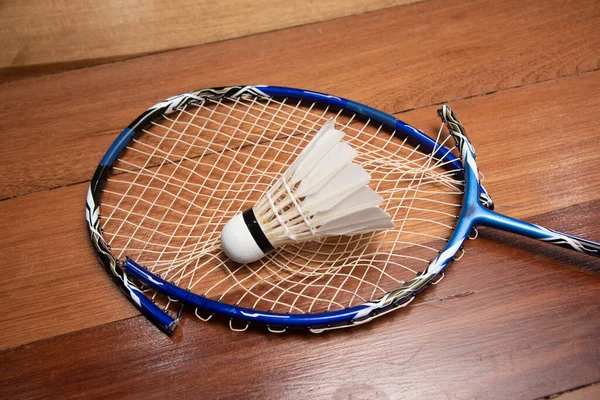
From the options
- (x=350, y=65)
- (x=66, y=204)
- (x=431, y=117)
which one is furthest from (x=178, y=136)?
(x=431, y=117)

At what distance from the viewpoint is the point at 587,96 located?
3.43 ft

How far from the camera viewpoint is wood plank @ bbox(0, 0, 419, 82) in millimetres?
1150

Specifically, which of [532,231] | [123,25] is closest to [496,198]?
[532,231]

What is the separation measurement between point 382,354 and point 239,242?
0.85 ft

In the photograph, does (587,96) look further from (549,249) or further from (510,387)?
(510,387)

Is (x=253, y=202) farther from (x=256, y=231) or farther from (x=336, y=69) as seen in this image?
(x=336, y=69)

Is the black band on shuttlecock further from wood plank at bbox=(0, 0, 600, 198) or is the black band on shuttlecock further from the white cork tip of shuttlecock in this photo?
wood plank at bbox=(0, 0, 600, 198)

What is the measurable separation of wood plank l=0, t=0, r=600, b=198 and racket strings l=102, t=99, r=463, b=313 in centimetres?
8

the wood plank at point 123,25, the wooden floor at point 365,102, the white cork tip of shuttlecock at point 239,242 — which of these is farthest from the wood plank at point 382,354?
the wood plank at point 123,25

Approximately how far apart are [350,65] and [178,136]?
0.36 metres

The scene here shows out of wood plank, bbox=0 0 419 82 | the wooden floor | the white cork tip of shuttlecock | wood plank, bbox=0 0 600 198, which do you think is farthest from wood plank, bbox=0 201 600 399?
wood plank, bbox=0 0 419 82

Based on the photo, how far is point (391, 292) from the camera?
0.78 metres

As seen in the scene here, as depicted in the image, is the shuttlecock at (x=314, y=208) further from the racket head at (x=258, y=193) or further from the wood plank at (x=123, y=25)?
the wood plank at (x=123, y=25)

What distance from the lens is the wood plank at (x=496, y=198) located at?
86 centimetres
